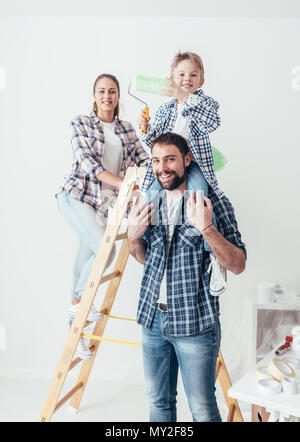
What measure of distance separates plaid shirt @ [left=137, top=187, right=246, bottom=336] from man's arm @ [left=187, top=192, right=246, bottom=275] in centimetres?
7

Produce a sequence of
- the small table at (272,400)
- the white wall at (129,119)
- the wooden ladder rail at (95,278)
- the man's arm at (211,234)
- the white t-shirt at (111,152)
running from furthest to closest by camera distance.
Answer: the white wall at (129,119) → the white t-shirt at (111,152) → the wooden ladder rail at (95,278) → the man's arm at (211,234) → the small table at (272,400)

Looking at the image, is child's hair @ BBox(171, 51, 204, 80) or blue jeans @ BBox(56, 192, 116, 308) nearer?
child's hair @ BBox(171, 51, 204, 80)

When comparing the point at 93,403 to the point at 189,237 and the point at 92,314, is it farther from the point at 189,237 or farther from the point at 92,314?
the point at 189,237

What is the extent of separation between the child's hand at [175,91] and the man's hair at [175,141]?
161mm

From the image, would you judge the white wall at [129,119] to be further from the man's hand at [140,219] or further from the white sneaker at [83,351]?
the man's hand at [140,219]

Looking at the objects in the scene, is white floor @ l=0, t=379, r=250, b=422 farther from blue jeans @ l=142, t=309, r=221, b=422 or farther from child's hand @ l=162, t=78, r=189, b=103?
child's hand @ l=162, t=78, r=189, b=103

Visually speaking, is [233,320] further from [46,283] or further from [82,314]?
[46,283]

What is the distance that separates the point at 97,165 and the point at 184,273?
29.0 inches

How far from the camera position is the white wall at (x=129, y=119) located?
2463 millimetres

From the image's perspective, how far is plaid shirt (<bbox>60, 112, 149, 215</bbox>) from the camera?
80.7 inches

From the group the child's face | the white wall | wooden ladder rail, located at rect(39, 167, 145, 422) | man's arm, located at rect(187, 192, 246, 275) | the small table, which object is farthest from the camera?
the white wall

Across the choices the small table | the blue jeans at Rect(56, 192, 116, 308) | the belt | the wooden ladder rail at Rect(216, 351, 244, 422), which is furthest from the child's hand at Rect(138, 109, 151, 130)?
the wooden ladder rail at Rect(216, 351, 244, 422)

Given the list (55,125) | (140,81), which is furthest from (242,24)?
(55,125)

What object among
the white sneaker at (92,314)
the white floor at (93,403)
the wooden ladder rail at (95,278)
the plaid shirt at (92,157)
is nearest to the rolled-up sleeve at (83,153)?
the plaid shirt at (92,157)
